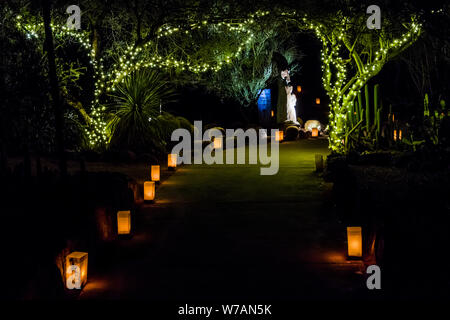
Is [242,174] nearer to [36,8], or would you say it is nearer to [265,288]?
[36,8]

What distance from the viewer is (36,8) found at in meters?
12.2

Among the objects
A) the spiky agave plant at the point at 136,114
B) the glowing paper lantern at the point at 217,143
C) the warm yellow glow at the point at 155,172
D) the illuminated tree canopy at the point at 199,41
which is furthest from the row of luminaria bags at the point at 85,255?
the glowing paper lantern at the point at 217,143

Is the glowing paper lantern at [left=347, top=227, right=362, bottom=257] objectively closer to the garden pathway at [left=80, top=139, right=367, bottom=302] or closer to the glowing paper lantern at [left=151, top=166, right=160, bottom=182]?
the garden pathway at [left=80, top=139, right=367, bottom=302]

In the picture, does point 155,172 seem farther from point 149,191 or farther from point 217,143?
point 217,143

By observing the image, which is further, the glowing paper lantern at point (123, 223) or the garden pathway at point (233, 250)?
the glowing paper lantern at point (123, 223)

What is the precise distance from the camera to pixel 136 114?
1458 centimetres

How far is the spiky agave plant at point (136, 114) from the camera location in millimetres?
14453

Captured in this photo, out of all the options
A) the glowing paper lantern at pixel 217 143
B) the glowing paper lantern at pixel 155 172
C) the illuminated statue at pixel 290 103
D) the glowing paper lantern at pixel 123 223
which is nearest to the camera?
the glowing paper lantern at pixel 123 223

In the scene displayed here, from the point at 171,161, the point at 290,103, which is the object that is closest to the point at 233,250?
the point at 171,161

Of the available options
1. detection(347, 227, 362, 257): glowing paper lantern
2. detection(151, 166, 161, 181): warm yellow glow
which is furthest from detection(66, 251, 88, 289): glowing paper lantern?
detection(151, 166, 161, 181): warm yellow glow

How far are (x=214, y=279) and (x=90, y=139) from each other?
9.68 m

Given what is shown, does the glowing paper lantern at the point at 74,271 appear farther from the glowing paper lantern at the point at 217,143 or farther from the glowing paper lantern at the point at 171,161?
the glowing paper lantern at the point at 217,143

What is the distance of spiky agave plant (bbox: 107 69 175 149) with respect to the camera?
47.4ft

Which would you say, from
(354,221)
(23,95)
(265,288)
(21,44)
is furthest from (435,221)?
(21,44)
